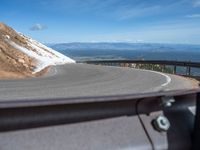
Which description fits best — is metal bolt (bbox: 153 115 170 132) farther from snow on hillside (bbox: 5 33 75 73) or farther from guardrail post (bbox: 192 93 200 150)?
snow on hillside (bbox: 5 33 75 73)

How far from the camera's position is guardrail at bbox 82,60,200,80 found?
1062 inches

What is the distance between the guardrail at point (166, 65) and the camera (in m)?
27.0

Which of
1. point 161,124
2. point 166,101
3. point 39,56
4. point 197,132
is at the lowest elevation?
point 39,56

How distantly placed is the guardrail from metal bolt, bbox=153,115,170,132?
2216cm

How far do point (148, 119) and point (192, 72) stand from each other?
25.3m

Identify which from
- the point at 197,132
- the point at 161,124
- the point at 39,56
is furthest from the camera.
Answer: the point at 39,56

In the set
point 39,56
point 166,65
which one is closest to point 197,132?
point 166,65

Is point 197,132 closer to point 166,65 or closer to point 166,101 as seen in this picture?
point 166,101

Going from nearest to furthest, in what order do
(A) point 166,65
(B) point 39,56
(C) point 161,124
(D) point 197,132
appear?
(C) point 161,124
(D) point 197,132
(A) point 166,65
(B) point 39,56

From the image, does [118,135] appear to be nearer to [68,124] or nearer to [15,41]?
[68,124]

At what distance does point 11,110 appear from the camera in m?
2.62

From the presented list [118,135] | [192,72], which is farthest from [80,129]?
[192,72]

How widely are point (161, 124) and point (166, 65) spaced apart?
30.0 metres

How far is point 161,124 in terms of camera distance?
3.18 meters
